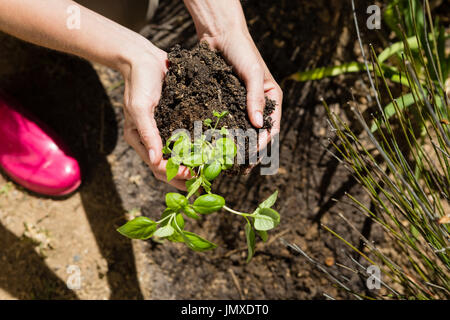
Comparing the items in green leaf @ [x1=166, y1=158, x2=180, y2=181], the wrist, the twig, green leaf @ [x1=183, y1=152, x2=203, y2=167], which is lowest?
the twig

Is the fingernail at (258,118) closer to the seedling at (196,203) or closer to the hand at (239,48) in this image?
the hand at (239,48)

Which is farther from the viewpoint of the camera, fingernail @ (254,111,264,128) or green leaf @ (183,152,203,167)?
fingernail @ (254,111,264,128)

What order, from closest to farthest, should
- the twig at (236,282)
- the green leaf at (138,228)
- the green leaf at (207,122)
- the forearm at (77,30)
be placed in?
the green leaf at (138,228)
the green leaf at (207,122)
the forearm at (77,30)
the twig at (236,282)

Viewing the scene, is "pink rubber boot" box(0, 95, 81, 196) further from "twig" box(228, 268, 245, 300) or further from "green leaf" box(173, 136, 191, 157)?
"green leaf" box(173, 136, 191, 157)

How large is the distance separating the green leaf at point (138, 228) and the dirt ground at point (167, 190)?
565 mm

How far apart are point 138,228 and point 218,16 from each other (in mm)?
609

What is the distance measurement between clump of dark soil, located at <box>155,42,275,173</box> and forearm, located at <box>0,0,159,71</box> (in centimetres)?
12

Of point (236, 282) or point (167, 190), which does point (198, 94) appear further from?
point (236, 282)

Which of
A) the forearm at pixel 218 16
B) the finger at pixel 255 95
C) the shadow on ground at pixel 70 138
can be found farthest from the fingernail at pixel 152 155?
the shadow on ground at pixel 70 138

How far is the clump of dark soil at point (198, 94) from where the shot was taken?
2.81ft

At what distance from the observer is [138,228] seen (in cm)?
73

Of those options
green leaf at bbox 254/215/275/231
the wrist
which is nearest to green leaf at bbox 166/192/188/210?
green leaf at bbox 254/215/275/231

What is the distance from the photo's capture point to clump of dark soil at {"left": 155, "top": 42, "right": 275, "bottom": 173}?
2.81ft

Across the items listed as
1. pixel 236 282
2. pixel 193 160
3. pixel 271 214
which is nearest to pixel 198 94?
pixel 193 160
